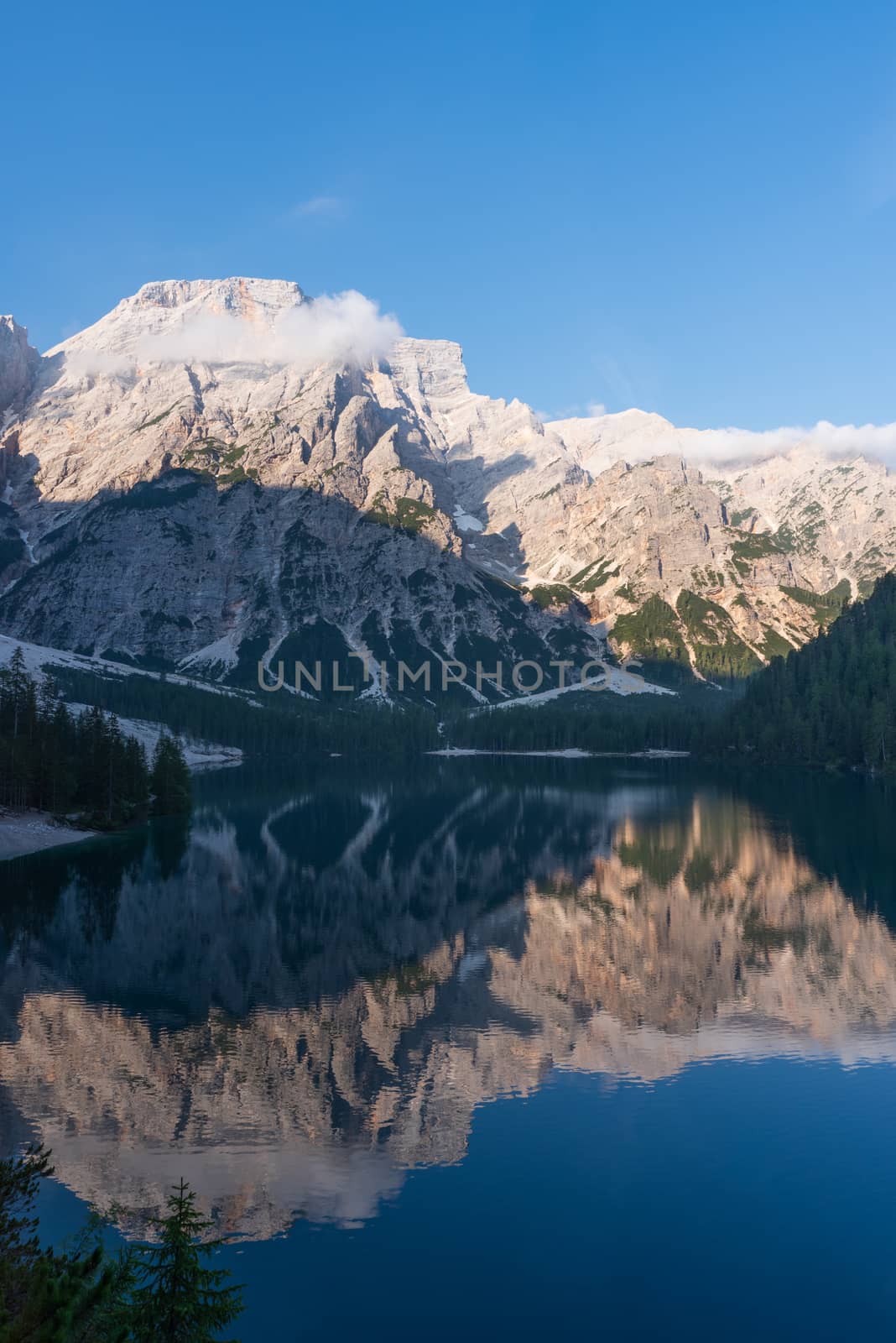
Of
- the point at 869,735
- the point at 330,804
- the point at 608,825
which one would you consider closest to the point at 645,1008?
the point at 608,825

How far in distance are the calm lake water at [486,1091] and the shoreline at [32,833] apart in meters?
21.1

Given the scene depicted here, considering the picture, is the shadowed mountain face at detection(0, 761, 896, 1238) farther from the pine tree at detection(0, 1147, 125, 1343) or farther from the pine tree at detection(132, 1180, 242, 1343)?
the pine tree at detection(0, 1147, 125, 1343)

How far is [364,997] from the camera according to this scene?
167 ft

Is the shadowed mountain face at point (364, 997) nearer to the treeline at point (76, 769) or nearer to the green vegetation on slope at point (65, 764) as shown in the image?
the treeline at point (76, 769)

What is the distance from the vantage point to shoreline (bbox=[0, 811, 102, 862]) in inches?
4038

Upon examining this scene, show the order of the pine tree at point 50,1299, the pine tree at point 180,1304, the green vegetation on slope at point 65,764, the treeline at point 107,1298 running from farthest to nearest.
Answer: the green vegetation on slope at point 65,764
the pine tree at point 180,1304
the treeline at point 107,1298
the pine tree at point 50,1299

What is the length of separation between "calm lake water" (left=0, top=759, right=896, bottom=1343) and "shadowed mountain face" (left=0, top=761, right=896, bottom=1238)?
0.72 ft

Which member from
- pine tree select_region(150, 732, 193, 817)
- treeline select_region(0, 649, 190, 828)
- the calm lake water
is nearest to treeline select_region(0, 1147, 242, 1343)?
the calm lake water

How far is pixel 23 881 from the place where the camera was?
84625 millimetres

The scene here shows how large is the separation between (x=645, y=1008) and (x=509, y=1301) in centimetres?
2505

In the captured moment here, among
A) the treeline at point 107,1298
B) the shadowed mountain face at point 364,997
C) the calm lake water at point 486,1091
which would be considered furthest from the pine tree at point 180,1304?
the shadowed mountain face at point 364,997

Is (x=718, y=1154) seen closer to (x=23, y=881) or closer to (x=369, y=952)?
(x=369, y=952)

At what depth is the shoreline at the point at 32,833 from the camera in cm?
10256

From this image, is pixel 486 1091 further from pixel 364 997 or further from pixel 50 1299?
pixel 50 1299
